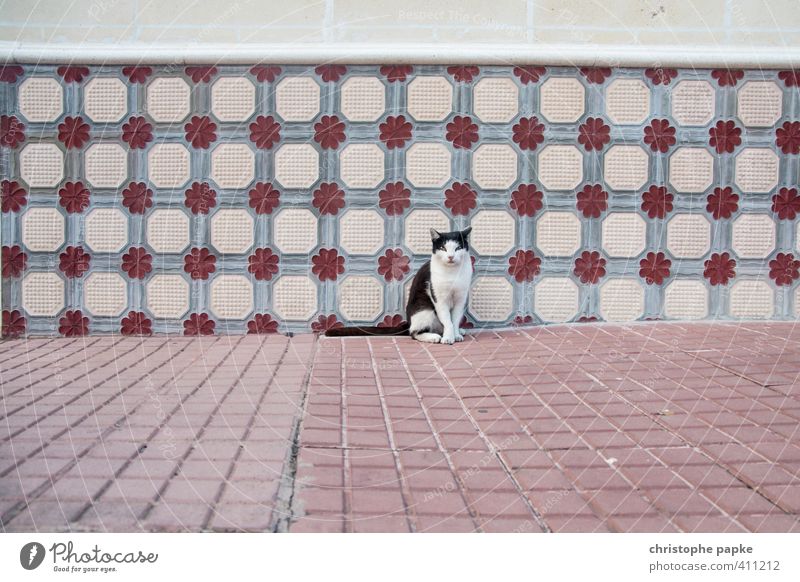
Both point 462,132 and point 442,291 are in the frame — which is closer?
point 442,291

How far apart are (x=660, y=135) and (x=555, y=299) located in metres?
1.12

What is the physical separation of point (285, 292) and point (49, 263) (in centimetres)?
137

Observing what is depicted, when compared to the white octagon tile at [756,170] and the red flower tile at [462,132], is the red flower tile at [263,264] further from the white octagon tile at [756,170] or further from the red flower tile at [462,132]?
the white octagon tile at [756,170]

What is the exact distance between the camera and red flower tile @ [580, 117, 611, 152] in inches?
164

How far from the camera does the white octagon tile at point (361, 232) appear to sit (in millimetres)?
4180

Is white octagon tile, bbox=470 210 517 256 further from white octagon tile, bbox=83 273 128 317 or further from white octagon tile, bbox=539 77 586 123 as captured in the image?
white octagon tile, bbox=83 273 128 317

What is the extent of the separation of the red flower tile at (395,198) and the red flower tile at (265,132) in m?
0.69

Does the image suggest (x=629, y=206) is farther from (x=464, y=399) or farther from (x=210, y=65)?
(x=210, y=65)

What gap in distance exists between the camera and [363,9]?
4133 millimetres

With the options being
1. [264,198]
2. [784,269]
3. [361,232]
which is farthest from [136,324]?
[784,269]

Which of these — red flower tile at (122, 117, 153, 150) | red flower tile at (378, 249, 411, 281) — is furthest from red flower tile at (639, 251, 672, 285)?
red flower tile at (122, 117, 153, 150)

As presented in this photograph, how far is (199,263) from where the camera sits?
420 centimetres

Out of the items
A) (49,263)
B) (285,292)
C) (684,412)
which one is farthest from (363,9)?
(684,412)

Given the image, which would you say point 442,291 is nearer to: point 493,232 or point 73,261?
point 493,232
